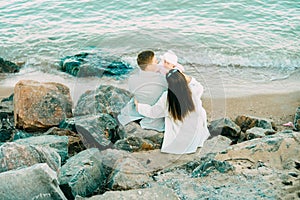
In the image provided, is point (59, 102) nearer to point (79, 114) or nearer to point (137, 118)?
point (79, 114)

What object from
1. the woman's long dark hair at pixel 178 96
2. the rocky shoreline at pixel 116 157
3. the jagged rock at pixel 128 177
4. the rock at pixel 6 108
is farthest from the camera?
the rock at pixel 6 108

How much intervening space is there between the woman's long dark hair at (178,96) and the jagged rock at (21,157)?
164 cm

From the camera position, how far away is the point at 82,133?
229 inches

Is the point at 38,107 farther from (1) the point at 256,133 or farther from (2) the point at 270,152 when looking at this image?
(2) the point at 270,152

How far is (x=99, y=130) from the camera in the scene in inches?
226

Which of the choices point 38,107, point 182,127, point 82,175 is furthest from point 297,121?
point 38,107

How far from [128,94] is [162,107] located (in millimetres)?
1240

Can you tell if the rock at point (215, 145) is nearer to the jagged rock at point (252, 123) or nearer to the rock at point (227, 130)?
the rock at point (227, 130)

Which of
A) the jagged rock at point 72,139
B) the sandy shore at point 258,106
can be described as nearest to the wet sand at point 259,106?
the sandy shore at point 258,106

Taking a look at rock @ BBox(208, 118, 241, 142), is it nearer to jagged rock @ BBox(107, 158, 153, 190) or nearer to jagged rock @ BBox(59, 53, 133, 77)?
jagged rock @ BBox(107, 158, 153, 190)

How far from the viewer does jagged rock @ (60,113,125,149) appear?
5.64 meters

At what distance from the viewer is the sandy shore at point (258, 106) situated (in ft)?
23.6

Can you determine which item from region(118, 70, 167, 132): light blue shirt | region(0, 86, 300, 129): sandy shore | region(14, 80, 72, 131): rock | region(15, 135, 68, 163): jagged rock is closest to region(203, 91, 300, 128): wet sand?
region(0, 86, 300, 129): sandy shore

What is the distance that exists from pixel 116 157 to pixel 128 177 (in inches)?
25.4
